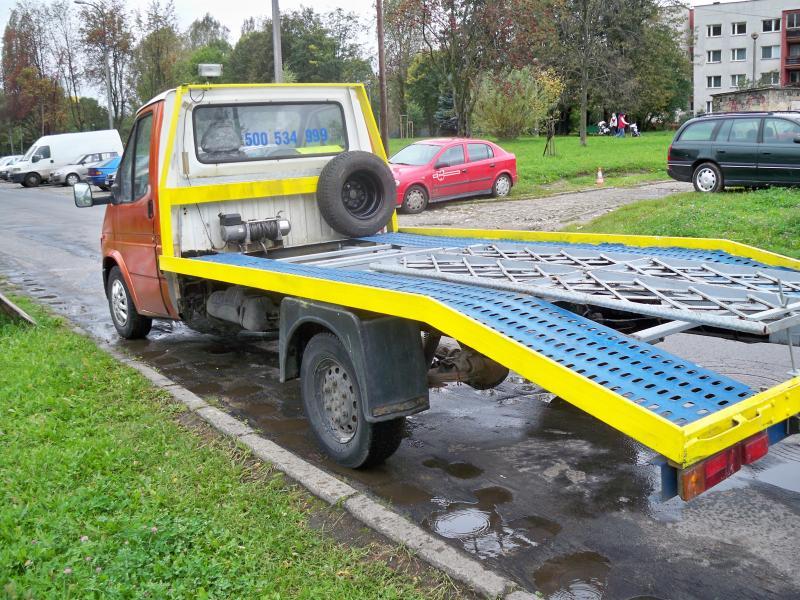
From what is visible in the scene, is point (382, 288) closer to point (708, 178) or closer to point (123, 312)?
point (123, 312)

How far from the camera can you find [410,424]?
571 centimetres

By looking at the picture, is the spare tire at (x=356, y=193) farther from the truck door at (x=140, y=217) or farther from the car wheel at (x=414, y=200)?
the car wheel at (x=414, y=200)

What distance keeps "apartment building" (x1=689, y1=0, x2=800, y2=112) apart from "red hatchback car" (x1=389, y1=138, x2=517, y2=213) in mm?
62861

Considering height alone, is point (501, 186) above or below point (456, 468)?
above

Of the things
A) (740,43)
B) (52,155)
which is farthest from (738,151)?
(740,43)

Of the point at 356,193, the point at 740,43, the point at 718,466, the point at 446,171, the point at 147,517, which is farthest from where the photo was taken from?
the point at 740,43

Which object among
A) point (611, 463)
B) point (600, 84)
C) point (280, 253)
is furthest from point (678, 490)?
point (600, 84)

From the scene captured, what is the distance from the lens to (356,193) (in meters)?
7.42

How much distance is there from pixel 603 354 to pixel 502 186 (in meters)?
17.8

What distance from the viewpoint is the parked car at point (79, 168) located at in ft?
120

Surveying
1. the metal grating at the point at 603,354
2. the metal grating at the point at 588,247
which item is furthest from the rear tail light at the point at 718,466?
the metal grating at the point at 588,247

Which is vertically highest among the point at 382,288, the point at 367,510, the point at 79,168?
the point at 79,168

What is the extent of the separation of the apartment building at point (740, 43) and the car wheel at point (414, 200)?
65.1 metres

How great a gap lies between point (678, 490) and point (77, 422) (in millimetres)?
4021
